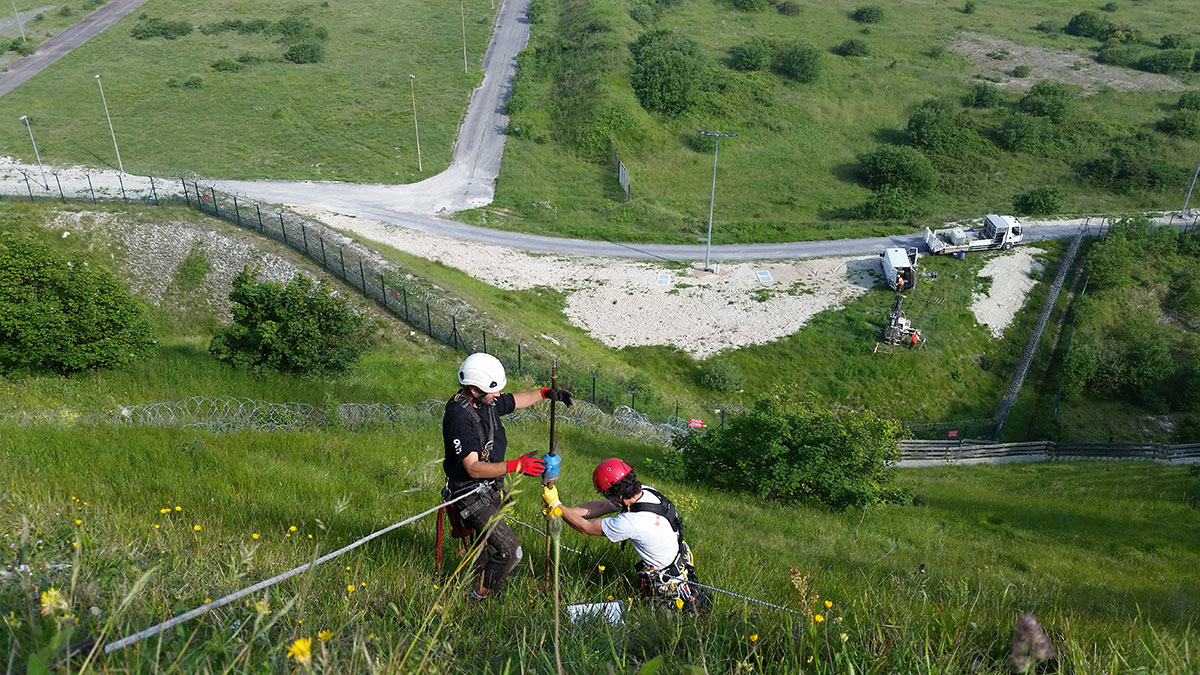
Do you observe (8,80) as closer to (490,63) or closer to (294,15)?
(294,15)

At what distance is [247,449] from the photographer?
10.5 m

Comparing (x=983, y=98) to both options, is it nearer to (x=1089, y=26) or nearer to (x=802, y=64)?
(x=802, y=64)

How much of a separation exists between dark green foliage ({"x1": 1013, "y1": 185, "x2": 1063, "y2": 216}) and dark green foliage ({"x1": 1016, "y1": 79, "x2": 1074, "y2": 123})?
42.8 feet

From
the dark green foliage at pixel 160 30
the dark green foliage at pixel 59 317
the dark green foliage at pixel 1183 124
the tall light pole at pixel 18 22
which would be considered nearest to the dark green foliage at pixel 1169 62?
the dark green foliage at pixel 1183 124

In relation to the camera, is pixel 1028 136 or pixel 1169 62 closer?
pixel 1028 136

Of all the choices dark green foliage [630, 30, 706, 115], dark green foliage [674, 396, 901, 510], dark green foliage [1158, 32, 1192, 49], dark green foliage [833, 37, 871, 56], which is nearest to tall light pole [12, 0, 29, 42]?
dark green foliage [630, 30, 706, 115]

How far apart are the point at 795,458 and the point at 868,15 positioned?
2843 inches

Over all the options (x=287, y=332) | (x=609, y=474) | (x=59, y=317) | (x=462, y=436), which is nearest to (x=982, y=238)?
(x=287, y=332)

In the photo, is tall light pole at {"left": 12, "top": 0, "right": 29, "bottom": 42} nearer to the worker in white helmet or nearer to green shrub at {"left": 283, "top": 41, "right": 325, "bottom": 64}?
green shrub at {"left": 283, "top": 41, "right": 325, "bottom": 64}

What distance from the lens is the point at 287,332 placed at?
17516 millimetres

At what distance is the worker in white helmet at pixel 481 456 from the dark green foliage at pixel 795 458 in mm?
8848

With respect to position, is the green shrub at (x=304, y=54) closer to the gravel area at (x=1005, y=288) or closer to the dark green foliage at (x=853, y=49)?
the dark green foliage at (x=853, y=49)

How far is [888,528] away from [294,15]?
8149 centimetres

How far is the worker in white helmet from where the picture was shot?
6.14m
